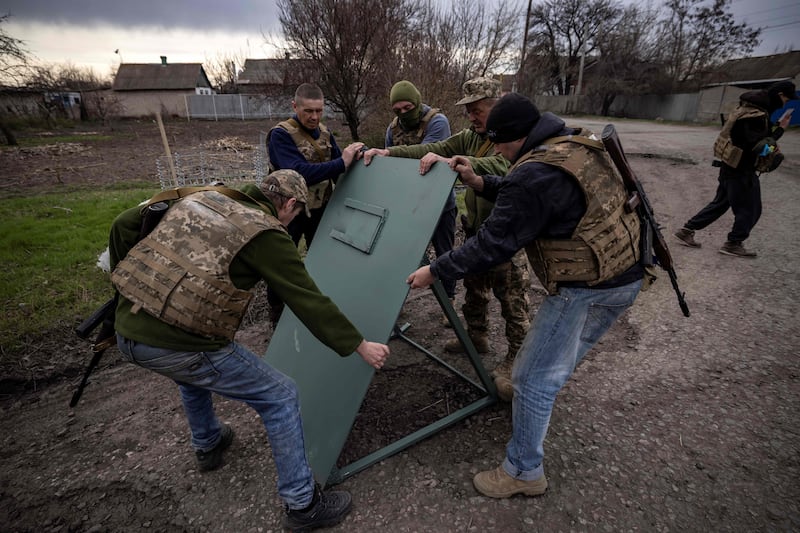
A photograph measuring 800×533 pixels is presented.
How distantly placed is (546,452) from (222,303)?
1.89 metres

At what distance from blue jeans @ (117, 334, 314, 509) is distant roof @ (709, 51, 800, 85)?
3599 centimetres

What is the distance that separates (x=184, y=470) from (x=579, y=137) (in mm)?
2634

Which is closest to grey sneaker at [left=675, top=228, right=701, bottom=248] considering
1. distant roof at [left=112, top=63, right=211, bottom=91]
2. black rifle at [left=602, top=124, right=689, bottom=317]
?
black rifle at [left=602, top=124, right=689, bottom=317]

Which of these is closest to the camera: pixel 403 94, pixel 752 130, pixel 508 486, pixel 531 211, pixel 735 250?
pixel 531 211

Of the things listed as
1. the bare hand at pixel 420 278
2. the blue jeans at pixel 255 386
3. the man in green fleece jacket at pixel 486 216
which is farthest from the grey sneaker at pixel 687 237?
the blue jeans at pixel 255 386

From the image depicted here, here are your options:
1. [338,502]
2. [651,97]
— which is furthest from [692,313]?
[651,97]

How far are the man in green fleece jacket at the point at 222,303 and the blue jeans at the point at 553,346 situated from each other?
0.69 meters

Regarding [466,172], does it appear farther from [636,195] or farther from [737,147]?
[737,147]

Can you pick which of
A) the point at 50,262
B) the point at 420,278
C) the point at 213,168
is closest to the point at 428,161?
the point at 420,278

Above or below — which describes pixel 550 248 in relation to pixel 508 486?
above

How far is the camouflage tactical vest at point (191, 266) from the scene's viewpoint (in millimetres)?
1494

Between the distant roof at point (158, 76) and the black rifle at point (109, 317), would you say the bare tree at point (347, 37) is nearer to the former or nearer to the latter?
the black rifle at point (109, 317)

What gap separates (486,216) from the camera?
9.08 feet

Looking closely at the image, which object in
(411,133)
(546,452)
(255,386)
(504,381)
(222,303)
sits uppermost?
(411,133)
